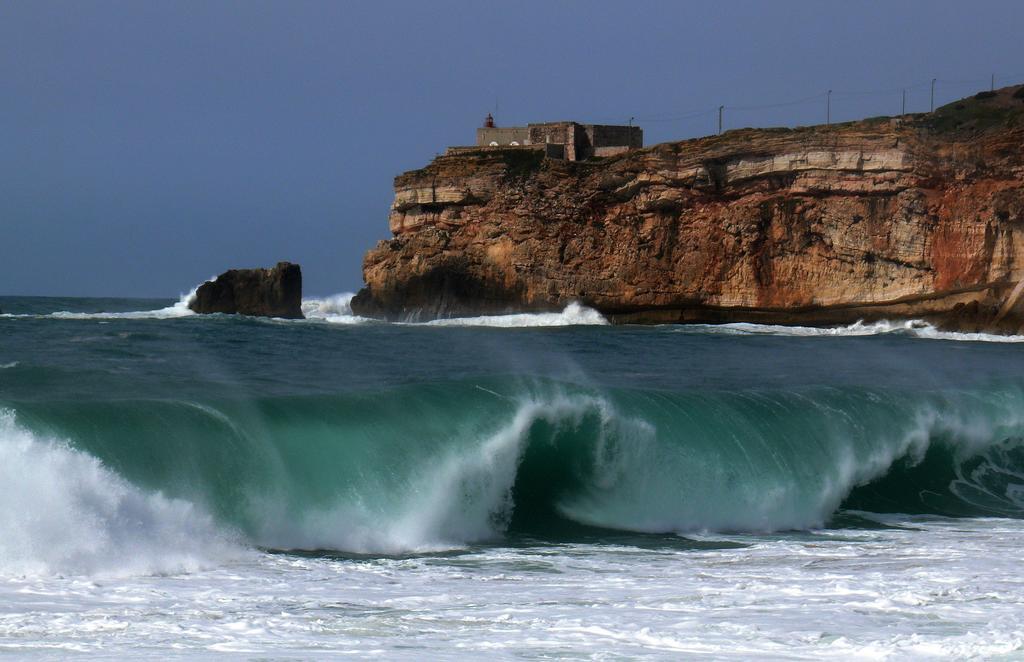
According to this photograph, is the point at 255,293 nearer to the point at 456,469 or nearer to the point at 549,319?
the point at 549,319

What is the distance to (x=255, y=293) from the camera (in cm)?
5069

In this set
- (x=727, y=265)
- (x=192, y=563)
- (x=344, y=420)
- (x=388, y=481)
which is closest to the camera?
(x=192, y=563)

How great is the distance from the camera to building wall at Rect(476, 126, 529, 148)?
55938 mm

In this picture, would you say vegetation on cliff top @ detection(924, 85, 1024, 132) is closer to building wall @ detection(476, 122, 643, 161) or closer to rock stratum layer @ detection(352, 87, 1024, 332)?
rock stratum layer @ detection(352, 87, 1024, 332)

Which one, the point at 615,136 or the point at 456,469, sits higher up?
the point at 615,136

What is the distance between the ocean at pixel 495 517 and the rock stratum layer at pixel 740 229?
24.8 m

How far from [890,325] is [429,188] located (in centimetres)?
1906

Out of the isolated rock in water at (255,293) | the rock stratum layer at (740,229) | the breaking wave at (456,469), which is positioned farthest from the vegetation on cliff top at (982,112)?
the breaking wave at (456,469)

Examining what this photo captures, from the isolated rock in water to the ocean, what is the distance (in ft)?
106

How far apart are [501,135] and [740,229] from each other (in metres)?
15.9

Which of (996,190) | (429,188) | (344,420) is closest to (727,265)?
(996,190)

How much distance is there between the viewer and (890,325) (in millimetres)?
41781

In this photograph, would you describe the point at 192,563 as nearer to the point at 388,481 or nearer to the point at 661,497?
the point at 388,481

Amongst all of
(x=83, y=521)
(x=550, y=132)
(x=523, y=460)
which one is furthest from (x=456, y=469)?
(x=550, y=132)
